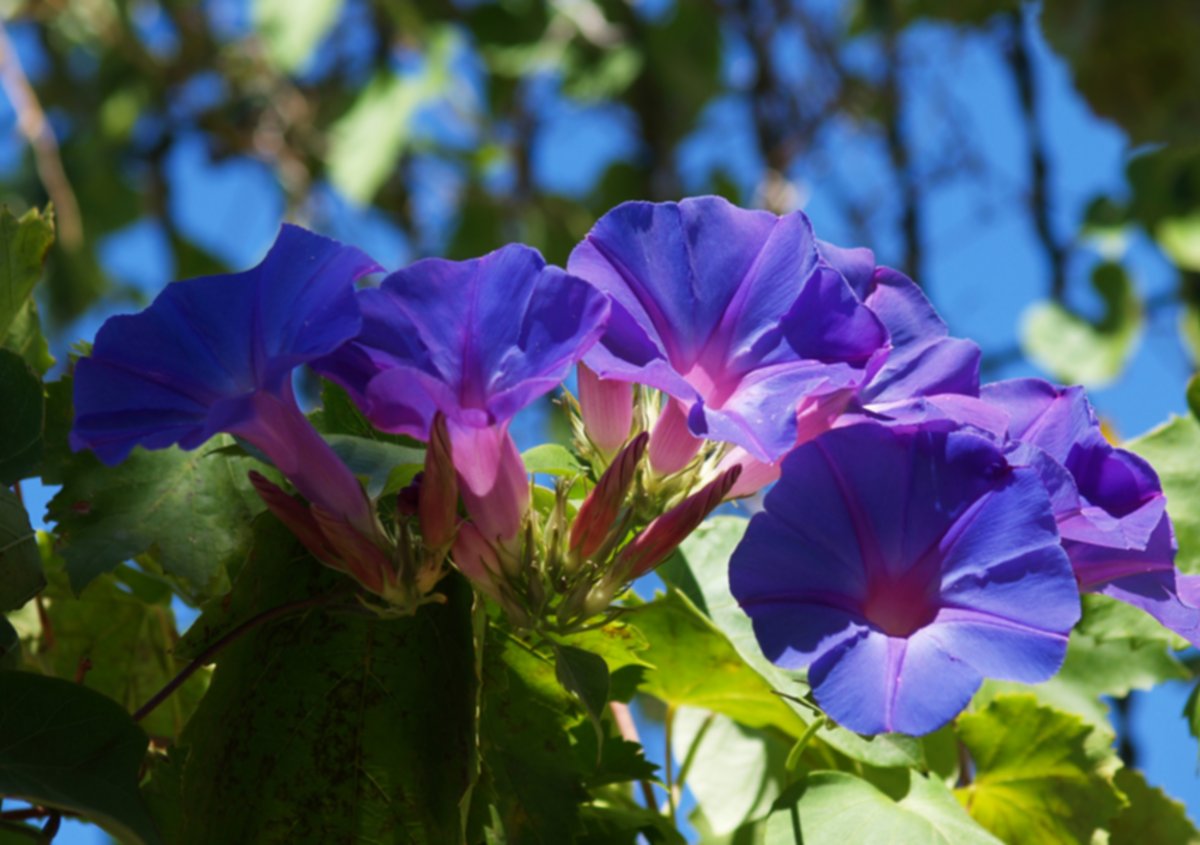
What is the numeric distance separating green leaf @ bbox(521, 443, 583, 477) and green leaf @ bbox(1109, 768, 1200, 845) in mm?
328

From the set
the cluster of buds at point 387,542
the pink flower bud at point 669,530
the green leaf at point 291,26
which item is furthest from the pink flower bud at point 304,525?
the green leaf at point 291,26

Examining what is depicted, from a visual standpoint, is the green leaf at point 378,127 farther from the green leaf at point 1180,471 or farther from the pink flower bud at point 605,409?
the pink flower bud at point 605,409

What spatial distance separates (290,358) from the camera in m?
0.48

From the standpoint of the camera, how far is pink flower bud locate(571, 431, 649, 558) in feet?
1.74

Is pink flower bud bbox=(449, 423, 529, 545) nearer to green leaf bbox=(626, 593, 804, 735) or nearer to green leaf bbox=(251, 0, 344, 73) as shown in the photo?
green leaf bbox=(626, 593, 804, 735)

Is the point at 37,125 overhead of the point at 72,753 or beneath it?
overhead

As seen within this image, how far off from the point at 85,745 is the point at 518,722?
6.4 inches

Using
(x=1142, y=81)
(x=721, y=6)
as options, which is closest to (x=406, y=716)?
(x=1142, y=81)

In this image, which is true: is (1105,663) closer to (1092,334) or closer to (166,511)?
(166,511)

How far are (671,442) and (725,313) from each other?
0.18ft

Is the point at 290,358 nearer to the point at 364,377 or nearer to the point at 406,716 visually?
the point at 364,377

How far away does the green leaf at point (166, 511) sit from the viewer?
577mm

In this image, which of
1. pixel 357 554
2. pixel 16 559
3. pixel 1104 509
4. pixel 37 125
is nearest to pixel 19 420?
pixel 16 559

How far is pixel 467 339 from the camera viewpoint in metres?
0.50
